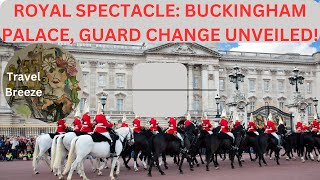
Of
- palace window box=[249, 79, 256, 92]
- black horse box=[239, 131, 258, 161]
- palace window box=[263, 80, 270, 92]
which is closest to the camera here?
black horse box=[239, 131, 258, 161]

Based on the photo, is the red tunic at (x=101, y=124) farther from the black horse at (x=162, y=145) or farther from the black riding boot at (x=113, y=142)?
the black horse at (x=162, y=145)

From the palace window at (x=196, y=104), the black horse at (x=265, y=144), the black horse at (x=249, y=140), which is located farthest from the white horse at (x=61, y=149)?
the palace window at (x=196, y=104)

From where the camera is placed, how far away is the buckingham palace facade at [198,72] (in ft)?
172

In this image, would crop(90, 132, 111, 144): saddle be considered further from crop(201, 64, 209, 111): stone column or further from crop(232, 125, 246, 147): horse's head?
crop(201, 64, 209, 111): stone column

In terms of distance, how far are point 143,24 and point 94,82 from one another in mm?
40828

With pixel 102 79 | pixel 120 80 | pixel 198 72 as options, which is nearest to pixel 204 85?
pixel 198 72

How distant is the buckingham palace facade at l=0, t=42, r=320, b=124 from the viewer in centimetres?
5231

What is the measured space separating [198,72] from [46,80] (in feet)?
95.9

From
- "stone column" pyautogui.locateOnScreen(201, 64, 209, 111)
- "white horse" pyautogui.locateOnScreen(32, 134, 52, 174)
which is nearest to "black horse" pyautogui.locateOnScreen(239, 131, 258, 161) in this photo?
"white horse" pyautogui.locateOnScreen(32, 134, 52, 174)

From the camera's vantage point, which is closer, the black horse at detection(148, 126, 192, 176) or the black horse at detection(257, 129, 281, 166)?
the black horse at detection(148, 126, 192, 176)

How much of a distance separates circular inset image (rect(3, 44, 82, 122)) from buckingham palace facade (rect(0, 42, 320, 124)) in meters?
13.7

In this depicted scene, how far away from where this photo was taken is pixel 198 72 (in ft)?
186

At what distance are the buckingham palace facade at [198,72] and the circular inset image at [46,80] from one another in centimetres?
1367

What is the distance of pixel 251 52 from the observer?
60.3 meters
